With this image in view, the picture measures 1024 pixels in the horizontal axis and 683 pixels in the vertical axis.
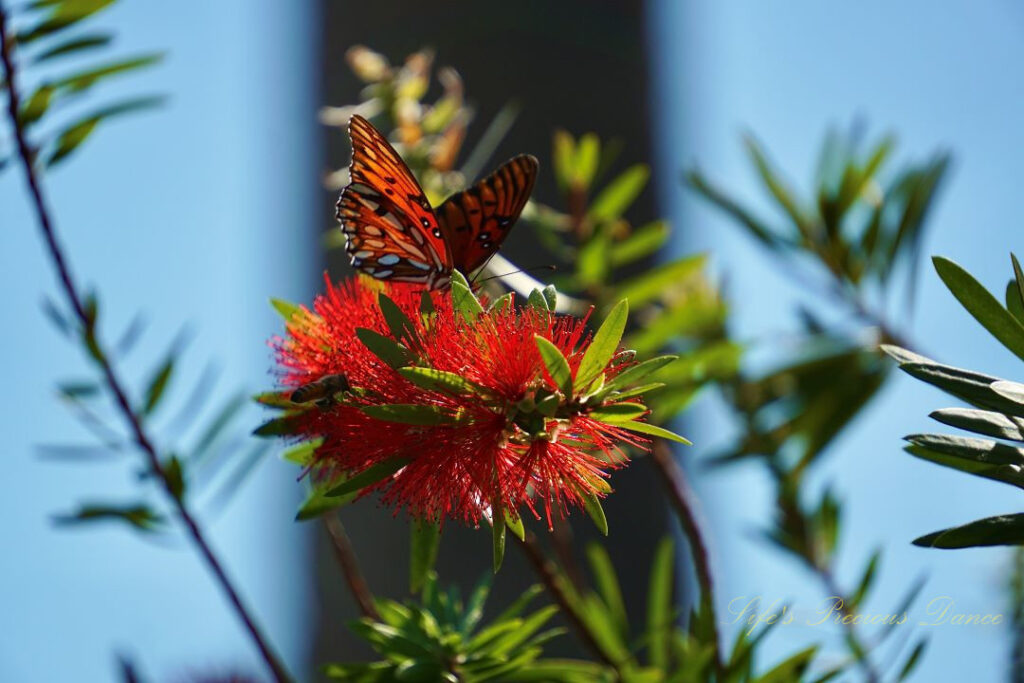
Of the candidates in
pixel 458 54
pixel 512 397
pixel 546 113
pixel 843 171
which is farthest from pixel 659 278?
pixel 458 54

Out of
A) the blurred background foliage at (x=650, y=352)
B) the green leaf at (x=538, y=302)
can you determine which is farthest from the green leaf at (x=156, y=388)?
the green leaf at (x=538, y=302)

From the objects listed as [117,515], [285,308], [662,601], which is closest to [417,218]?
[285,308]

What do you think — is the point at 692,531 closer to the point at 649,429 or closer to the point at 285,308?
the point at 649,429

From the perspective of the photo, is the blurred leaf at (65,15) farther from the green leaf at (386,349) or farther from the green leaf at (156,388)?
the green leaf at (386,349)

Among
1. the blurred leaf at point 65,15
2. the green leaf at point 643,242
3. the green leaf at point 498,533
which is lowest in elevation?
the green leaf at point 498,533

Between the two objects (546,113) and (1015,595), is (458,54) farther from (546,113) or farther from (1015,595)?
(1015,595)

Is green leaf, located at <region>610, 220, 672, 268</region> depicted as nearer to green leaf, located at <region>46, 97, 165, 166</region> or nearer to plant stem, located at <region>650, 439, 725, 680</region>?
plant stem, located at <region>650, 439, 725, 680</region>
